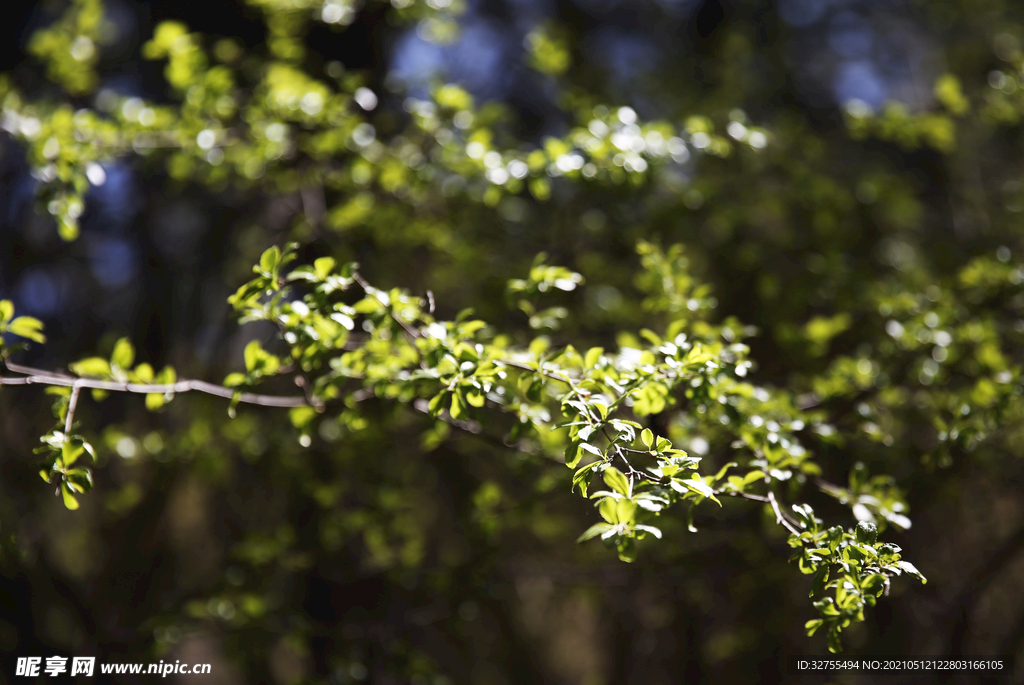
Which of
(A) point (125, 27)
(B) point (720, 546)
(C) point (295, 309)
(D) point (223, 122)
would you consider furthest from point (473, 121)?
(A) point (125, 27)

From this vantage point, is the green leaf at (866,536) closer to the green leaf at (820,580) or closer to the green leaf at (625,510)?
the green leaf at (820,580)

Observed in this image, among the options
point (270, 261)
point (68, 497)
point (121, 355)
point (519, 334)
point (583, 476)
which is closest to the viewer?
point (583, 476)

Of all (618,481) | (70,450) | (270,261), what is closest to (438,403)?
(618,481)

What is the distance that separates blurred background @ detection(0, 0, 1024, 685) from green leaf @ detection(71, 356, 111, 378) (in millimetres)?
656

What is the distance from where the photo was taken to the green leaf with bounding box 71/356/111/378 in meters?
1.70

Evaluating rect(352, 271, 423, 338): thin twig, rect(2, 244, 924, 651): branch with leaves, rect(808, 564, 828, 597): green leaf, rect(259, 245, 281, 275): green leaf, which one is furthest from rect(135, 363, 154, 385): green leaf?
rect(808, 564, 828, 597): green leaf

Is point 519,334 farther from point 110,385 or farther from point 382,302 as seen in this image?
point 110,385

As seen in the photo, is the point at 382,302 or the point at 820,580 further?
the point at 382,302

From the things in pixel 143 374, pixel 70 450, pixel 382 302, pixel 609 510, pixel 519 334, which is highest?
pixel 609 510

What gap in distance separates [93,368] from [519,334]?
1727mm

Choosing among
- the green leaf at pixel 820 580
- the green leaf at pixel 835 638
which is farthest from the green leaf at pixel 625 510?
the green leaf at pixel 835 638

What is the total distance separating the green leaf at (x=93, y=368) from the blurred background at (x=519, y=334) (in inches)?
25.8

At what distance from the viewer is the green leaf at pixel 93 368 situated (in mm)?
1701

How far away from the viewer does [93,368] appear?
5.65 feet
